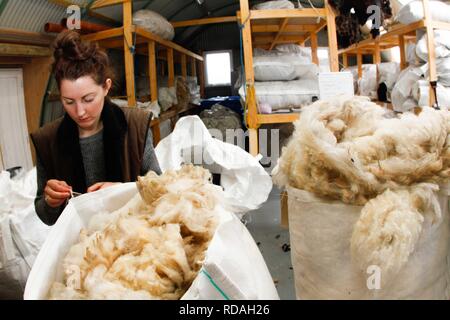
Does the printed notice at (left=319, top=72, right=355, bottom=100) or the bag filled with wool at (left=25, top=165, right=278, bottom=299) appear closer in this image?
the bag filled with wool at (left=25, top=165, right=278, bottom=299)

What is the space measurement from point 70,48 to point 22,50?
1.67 meters

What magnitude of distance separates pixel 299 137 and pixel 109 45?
132 inches

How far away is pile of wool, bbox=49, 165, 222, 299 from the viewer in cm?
61

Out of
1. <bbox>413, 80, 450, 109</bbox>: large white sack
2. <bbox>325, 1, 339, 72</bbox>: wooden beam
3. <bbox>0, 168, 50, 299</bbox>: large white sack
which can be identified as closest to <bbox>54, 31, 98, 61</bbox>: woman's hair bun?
<bbox>0, 168, 50, 299</bbox>: large white sack

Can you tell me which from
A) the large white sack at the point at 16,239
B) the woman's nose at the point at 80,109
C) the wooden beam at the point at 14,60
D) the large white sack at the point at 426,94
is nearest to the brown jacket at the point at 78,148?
the woman's nose at the point at 80,109

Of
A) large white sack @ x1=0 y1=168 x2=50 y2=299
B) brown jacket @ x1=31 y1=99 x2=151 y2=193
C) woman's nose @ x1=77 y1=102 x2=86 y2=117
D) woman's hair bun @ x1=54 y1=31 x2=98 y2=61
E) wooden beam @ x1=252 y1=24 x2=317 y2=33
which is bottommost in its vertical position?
large white sack @ x1=0 y1=168 x2=50 y2=299

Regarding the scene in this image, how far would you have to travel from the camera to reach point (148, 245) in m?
0.68

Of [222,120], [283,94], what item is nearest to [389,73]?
[283,94]

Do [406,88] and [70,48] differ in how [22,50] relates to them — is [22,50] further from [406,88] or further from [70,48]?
[406,88]

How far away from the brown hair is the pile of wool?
0.59 meters

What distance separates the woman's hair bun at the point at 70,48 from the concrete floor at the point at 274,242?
1411 mm

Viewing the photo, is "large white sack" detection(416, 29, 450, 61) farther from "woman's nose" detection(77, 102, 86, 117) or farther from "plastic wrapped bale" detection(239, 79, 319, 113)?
"woman's nose" detection(77, 102, 86, 117)
